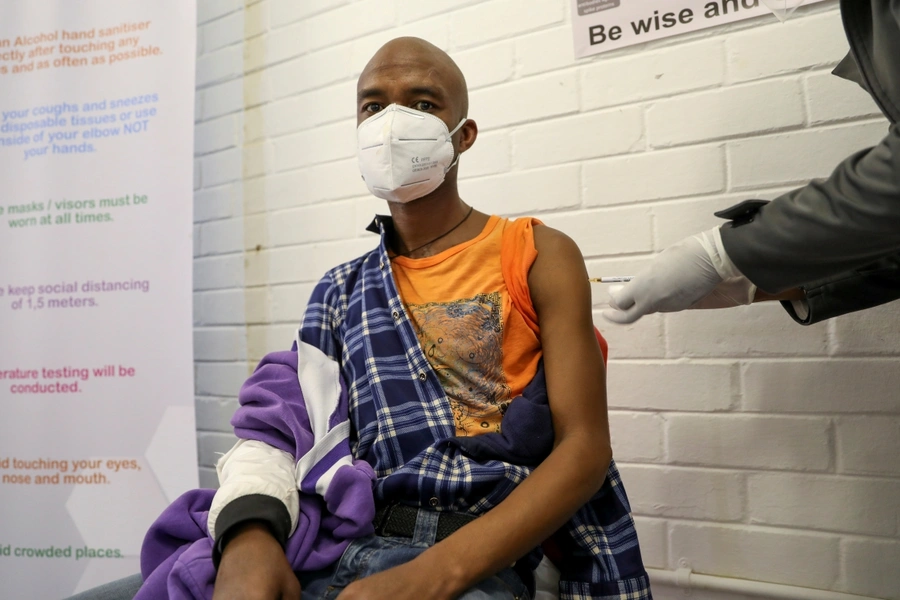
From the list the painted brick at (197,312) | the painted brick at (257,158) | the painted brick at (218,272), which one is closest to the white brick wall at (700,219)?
the painted brick at (257,158)

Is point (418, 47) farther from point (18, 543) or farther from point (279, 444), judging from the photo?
point (18, 543)

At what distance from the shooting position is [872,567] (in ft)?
4.06

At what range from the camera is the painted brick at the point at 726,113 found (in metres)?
1.33

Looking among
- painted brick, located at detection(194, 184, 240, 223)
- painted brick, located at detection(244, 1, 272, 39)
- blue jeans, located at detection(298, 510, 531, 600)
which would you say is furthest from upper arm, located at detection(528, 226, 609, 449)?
painted brick, located at detection(244, 1, 272, 39)

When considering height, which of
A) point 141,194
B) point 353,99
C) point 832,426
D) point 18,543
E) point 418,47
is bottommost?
point 18,543

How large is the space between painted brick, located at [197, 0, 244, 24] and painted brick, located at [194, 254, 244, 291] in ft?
2.75

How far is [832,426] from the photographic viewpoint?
1275mm

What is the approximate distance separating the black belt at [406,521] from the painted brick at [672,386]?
67 cm

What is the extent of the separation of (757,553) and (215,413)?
5.45 ft

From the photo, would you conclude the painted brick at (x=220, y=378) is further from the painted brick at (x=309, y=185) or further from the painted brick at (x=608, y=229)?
the painted brick at (x=608, y=229)

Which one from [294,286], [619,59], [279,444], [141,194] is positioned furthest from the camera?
[294,286]

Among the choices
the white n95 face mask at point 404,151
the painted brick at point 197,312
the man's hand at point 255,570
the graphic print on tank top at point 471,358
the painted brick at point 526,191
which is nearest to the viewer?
the man's hand at point 255,570

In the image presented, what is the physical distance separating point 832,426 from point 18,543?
213cm

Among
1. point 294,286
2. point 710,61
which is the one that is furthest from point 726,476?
point 294,286
